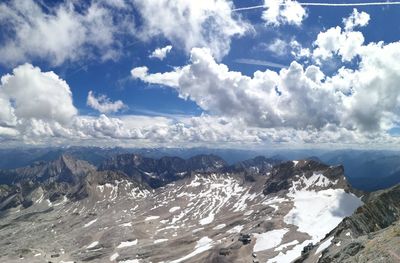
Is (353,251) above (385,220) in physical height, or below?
above

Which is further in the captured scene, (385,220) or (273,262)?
(273,262)

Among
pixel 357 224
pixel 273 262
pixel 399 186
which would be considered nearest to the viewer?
pixel 357 224

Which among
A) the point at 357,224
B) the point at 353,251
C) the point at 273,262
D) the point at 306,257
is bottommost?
the point at 273,262

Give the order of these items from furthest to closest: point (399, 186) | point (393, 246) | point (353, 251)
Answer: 1. point (399, 186)
2. point (353, 251)
3. point (393, 246)

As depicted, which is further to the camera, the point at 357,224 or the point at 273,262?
the point at 273,262

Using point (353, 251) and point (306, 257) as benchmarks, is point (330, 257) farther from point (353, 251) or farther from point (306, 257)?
point (306, 257)

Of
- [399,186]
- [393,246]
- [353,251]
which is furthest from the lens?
[399,186]

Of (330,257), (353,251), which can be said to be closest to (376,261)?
(353,251)

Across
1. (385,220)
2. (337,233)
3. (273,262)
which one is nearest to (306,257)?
(337,233)

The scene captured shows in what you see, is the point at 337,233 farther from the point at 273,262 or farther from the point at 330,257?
the point at 273,262
